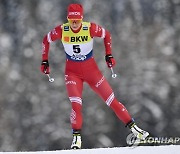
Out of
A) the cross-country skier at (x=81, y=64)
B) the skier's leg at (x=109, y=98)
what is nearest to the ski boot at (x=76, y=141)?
the cross-country skier at (x=81, y=64)

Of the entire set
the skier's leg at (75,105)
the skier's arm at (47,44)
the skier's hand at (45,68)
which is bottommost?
the skier's leg at (75,105)

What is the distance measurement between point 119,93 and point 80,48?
5.58 ft

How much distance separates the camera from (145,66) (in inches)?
224

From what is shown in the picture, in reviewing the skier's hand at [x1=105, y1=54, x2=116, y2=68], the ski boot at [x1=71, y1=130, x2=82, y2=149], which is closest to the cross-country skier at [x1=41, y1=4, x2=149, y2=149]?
the skier's hand at [x1=105, y1=54, x2=116, y2=68]

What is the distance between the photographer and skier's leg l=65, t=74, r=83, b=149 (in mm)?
4020

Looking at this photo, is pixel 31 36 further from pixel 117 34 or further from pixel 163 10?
pixel 163 10

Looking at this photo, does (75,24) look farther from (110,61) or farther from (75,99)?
(75,99)

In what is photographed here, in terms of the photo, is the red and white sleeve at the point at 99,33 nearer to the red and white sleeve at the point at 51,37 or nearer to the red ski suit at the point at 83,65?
the red ski suit at the point at 83,65

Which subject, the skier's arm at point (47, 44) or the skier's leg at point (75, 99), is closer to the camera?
the skier's leg at point (75, 99)

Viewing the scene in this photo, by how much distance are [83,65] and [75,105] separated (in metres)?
0.36

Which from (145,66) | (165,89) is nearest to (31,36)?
(145,66)

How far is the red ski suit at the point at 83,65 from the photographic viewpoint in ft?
13.6

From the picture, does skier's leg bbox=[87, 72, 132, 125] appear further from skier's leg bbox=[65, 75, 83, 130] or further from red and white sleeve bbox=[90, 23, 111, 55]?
red and white sleeve bbox=[90, 23, 111, 55]

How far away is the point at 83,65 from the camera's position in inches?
166
